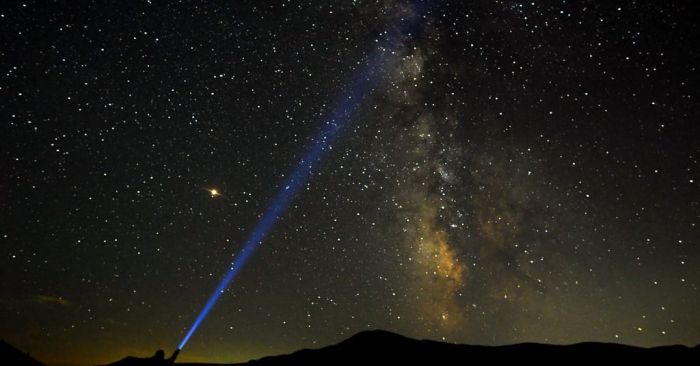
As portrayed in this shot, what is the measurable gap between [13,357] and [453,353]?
16212 mm

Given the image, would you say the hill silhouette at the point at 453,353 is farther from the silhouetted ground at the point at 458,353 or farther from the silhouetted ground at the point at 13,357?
the silhouetted ground at the point at 13,357

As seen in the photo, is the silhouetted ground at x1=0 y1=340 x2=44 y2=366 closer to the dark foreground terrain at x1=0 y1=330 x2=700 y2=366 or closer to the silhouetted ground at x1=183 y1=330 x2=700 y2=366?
the dark foreground terrain at x1=0 y1=330 x2=700 y2=366

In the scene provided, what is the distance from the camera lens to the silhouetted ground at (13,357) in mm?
14133

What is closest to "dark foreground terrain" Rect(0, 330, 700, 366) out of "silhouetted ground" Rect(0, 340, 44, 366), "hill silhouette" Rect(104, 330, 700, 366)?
"hill silhouette" Rect(104, 330, 700, 366)

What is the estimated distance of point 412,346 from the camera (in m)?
11.7

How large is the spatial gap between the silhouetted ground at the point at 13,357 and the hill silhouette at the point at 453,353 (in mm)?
9047

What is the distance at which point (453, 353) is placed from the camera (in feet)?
37.2

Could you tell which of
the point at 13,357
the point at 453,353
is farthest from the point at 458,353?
the point at 13,357

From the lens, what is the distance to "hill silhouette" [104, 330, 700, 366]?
9883 mm

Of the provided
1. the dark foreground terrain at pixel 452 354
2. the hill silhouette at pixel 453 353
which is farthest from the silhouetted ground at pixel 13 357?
the hill silhouette at pixel 453 353

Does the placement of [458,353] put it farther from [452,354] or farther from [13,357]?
[13,357]

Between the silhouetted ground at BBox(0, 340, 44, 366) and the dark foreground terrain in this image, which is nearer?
the dark foreground terrain

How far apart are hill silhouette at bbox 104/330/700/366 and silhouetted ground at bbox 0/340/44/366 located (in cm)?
905

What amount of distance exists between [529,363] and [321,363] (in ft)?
19.8
